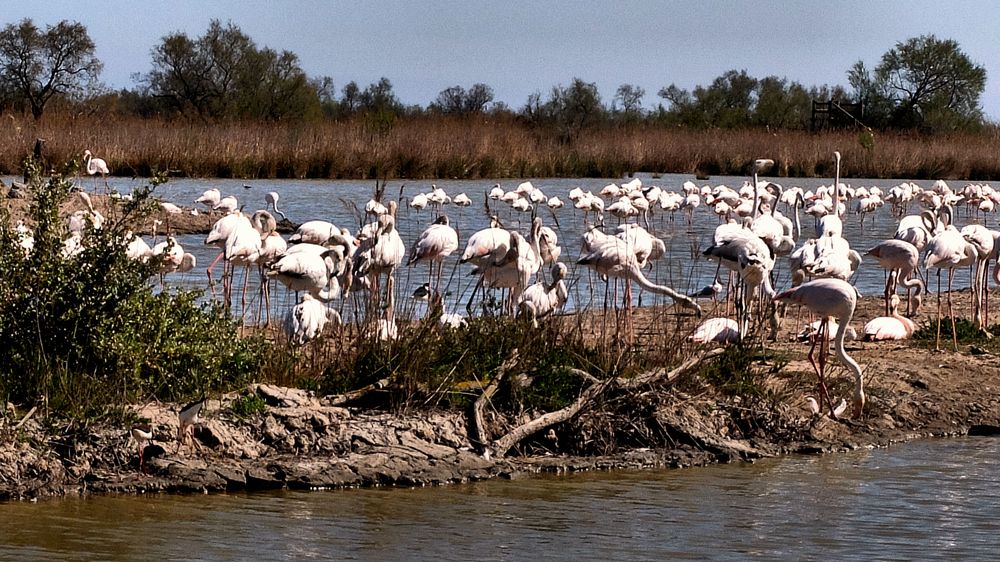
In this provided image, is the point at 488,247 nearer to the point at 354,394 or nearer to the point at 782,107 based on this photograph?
the point at 354,394

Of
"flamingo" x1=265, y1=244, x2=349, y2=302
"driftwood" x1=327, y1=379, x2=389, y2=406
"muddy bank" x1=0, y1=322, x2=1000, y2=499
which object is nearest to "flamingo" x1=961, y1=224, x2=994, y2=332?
"muddy bank" x1=0, y1=322, x2=1000, y2=499

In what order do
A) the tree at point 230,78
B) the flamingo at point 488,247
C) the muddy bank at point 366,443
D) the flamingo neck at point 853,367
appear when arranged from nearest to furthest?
the muddy bank at point 366,443
the flamingo neck at point 853,367
the flamingo at point 488,247
the tree at point 230,78

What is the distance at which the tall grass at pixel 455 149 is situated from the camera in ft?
94.9

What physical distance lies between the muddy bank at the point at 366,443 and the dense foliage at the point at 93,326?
7.4 inches

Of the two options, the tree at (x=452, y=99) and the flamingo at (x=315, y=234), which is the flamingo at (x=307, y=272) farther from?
the tree at (x=452, y=99)

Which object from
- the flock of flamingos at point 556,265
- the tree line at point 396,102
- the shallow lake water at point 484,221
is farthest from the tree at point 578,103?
the flock of flamingos at point 556,265

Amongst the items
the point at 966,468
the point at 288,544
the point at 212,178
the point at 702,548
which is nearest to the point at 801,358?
the point at 966,468

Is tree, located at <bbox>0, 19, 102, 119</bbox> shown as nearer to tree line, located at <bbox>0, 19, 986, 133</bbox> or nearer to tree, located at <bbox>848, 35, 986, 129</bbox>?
tree line, located at <bbox>0, 19, 986, 133</bbox>

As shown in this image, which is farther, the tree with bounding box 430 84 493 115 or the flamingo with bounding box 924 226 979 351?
the tree with bounding box 430 84 493 115

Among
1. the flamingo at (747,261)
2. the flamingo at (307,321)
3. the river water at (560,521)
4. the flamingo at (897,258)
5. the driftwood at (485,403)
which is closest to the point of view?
the river water at (560,521)

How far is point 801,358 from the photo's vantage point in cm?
916

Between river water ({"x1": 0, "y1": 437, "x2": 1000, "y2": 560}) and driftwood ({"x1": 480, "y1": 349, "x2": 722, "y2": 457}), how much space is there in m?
0.26

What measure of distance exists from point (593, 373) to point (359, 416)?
1307mm

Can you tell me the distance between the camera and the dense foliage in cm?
644
